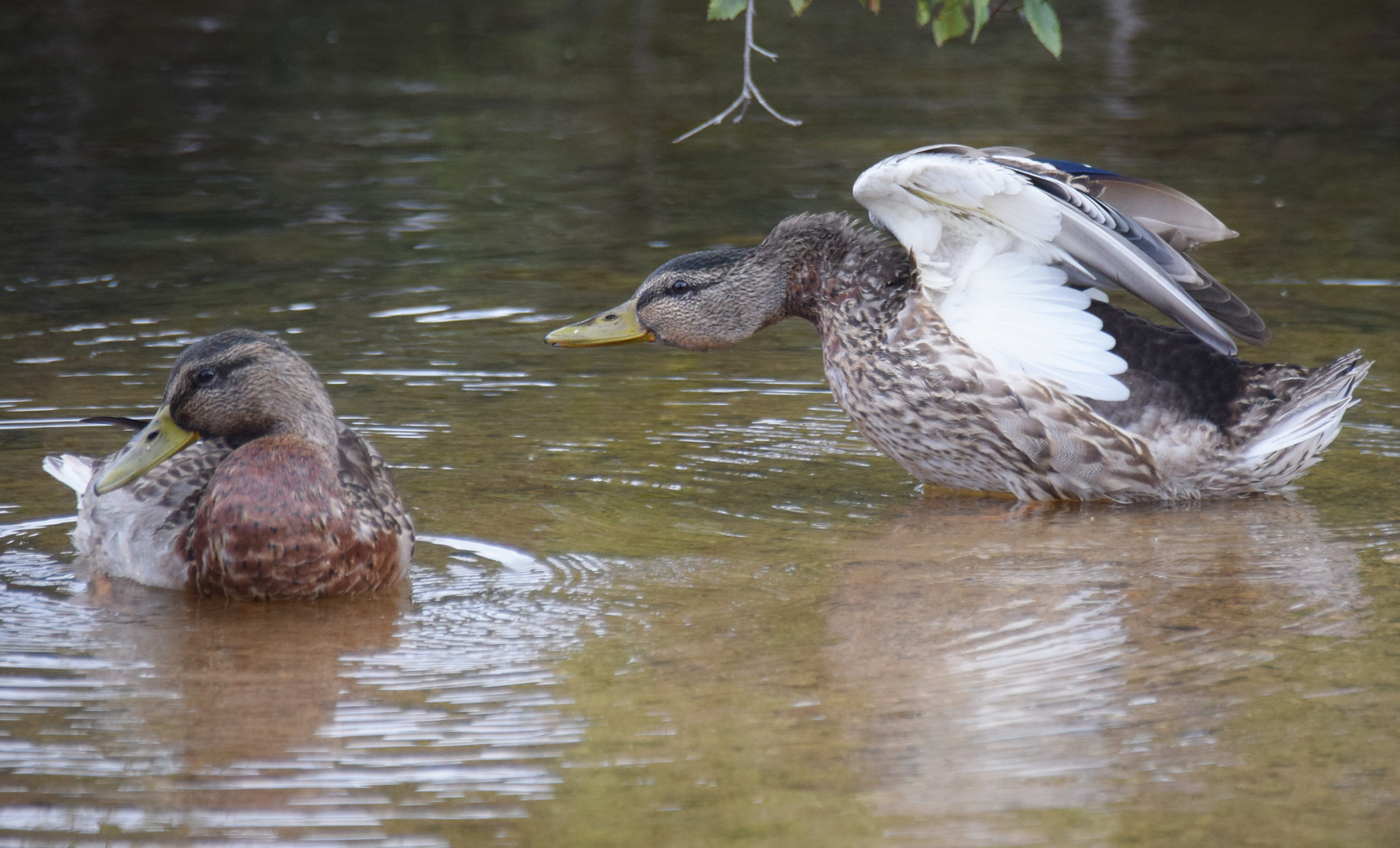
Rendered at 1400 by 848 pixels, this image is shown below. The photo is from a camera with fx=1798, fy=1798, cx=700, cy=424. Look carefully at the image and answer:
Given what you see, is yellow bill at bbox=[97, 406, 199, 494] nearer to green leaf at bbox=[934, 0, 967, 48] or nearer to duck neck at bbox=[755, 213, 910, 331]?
duck neck at bbox=[755, 213, 910, 331]

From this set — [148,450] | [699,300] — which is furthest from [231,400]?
[699,300]

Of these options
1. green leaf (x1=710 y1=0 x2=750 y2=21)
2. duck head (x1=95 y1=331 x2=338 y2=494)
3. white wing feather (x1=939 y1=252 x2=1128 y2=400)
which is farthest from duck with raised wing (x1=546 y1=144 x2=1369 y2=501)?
duck head (x1=95 y1=331 x2=338 y2=494)

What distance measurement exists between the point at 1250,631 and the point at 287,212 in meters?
7.32

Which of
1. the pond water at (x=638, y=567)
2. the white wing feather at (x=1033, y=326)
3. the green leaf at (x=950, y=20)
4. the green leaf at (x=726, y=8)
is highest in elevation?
the green leaf at (x=726, y=8)

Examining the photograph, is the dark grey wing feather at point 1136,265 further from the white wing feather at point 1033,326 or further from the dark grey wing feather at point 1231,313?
the white wing feather at point 1033,326

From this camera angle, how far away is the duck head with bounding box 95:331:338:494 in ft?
16.4

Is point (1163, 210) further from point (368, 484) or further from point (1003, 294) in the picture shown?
point (368, 484)

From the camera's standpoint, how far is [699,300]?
21.2ft

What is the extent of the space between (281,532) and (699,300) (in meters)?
2.14

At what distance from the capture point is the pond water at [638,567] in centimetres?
365

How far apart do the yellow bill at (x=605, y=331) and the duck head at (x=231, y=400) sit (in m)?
1.36

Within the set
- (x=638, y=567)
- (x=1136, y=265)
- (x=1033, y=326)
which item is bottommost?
(x=638, y=567)

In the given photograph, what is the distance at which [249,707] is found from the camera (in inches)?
164

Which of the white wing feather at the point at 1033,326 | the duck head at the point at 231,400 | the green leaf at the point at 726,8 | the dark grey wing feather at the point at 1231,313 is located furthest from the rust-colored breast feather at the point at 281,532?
the dark grey wing feather at the point at 1231,313
